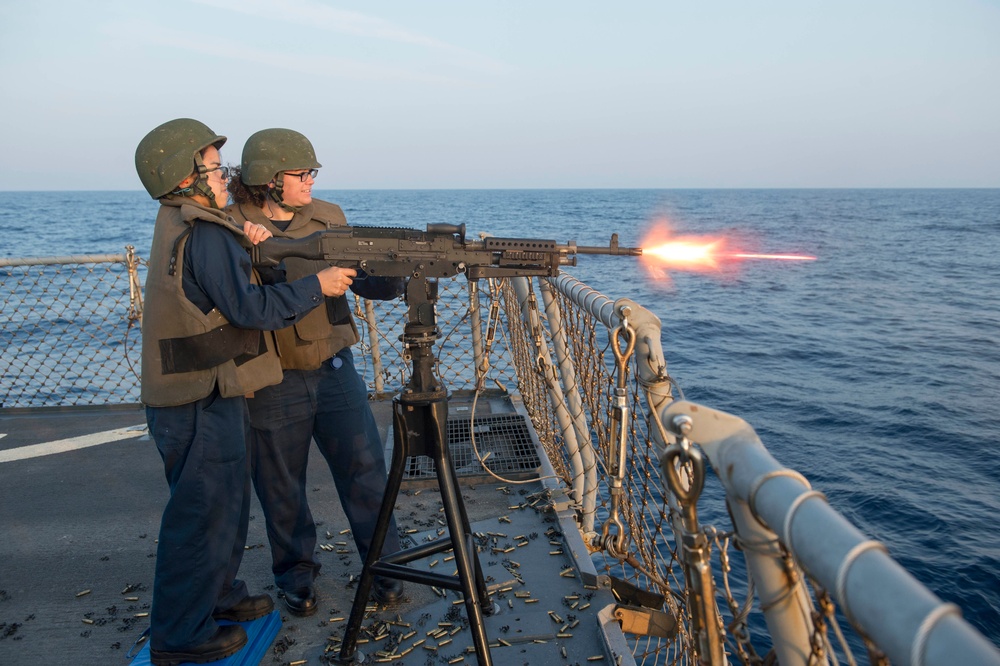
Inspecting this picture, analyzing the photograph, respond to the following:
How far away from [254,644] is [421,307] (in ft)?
6.20

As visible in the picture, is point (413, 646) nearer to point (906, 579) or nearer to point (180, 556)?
point (180, 556)

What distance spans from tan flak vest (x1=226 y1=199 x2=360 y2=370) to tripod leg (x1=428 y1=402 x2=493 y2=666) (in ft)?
2.94

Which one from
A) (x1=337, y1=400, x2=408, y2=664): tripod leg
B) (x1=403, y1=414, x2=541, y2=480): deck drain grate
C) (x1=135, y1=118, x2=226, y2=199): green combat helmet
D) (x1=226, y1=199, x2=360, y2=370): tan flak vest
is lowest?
(x1=403, y1=414, x2=541, y2=480): deck drain grate

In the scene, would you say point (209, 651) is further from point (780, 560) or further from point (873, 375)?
point (873, 375)

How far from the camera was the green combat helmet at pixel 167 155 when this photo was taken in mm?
3219

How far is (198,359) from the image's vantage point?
3266 mm

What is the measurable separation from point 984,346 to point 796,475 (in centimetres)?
2257

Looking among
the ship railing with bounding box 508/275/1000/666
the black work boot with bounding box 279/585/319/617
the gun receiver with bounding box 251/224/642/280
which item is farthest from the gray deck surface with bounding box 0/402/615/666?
the gun receiver with bounding box 251/224/642/280

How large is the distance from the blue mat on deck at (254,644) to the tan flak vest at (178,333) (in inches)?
48.8

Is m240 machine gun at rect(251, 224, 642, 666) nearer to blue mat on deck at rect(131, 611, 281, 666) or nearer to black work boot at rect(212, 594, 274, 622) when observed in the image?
blue mat on deck at rect(131, 611, 281, 666)

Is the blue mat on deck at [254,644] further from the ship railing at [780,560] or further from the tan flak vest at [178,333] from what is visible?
the ship railing at [780,560]

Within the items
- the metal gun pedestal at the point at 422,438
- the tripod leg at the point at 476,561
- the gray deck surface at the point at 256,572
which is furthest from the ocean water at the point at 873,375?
the metal gun pedestal at the point at 422,438

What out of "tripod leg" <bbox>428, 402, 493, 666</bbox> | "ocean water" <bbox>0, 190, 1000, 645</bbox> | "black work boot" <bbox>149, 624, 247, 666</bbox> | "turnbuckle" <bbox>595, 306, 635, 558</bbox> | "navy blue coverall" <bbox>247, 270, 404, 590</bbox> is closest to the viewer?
"turnbuckle" <bbox>595, 306, 635, 558</bbox>

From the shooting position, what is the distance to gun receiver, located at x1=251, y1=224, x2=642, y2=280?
3.32m
